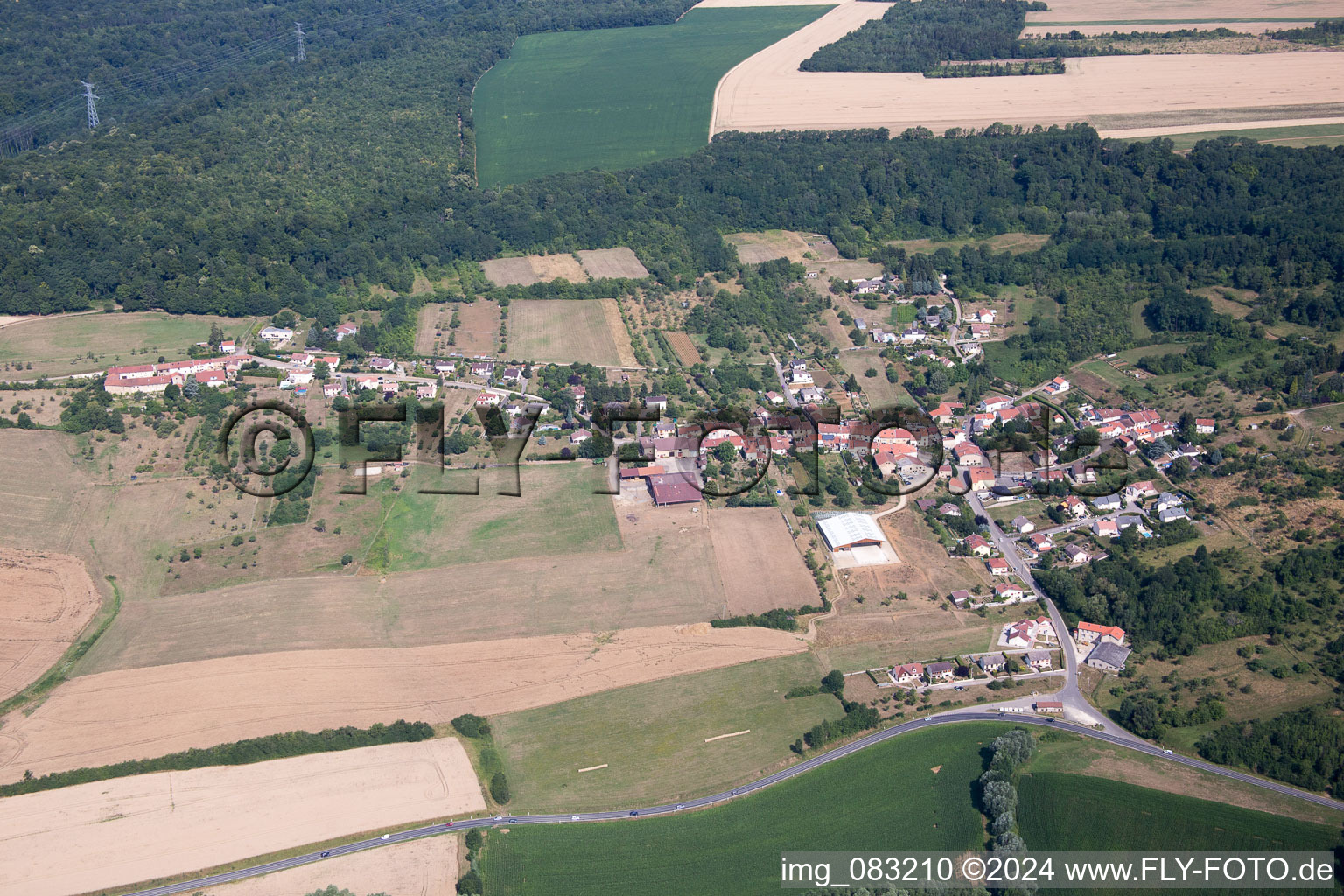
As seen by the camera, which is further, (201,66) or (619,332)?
(201,66)

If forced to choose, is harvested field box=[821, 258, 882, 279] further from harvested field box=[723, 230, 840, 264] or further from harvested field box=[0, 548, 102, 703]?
harvested field box=[0, 548, 102, 703]

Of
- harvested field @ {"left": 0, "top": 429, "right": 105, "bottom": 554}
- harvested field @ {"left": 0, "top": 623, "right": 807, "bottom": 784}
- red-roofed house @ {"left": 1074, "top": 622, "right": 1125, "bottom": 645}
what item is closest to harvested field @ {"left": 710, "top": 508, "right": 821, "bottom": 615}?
harvested field @ {"left": 0, "top": 623, "right": 807, "bottom": 784}

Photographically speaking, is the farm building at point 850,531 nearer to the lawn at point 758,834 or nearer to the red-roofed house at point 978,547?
the red-roofed house at point 978,547

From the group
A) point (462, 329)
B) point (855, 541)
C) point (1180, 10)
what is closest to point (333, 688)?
point (855, 541)

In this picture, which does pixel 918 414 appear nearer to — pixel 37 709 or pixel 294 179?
pixel 37 709

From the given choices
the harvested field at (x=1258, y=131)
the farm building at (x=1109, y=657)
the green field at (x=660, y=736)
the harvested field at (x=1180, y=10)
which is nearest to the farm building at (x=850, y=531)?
the green field at (x=660, y=736)

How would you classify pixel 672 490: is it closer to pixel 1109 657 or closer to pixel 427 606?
pixel 427 606
